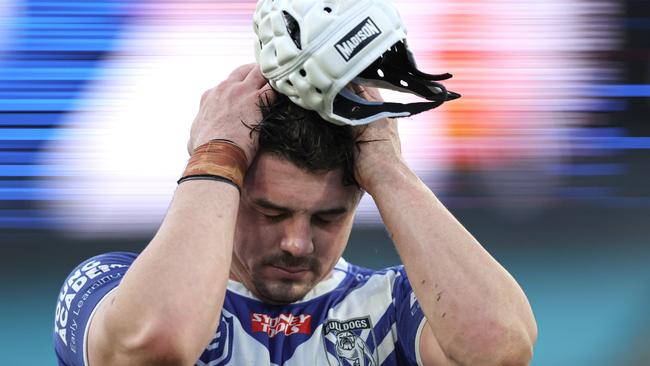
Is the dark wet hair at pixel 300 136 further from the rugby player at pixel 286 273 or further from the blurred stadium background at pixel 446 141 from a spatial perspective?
Answer: the blurred stadium background at pixel 446 141

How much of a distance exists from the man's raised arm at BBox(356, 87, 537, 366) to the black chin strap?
0.18ft

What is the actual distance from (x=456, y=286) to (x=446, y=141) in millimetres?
1631

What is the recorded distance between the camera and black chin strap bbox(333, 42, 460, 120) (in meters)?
1.95

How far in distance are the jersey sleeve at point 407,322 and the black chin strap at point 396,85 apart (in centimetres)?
44

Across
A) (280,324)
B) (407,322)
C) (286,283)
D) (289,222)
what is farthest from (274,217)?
(407,322)

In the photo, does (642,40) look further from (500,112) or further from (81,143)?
(81,143)

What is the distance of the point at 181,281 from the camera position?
1755 mm

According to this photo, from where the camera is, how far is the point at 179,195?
1.90 m

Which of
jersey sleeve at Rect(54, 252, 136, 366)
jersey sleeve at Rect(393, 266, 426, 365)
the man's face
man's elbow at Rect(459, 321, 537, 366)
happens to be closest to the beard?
the man's face

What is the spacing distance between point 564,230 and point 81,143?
70.5 inches

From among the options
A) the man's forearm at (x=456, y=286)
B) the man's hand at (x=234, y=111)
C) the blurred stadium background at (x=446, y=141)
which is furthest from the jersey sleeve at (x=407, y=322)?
the blurred stadium background at (x=446, y=141)

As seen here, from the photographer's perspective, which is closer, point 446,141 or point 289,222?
point 289,222

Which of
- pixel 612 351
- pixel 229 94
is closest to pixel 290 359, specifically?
pixel 229 94

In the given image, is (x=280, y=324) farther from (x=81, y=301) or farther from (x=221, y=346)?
(x=81, y=301)
